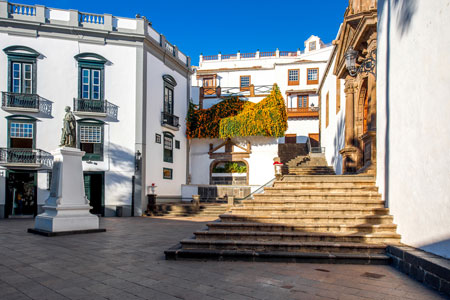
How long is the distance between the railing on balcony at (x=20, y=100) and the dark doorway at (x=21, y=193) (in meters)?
3.21

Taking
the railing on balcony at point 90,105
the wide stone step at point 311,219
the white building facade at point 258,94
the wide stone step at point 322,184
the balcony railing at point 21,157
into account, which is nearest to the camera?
the wide stone step at point 311,219

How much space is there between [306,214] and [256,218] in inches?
44.2

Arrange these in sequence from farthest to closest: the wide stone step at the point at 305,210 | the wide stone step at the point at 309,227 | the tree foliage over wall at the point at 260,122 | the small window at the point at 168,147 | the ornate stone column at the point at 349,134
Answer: the tree foliage over wall at the point at 260,122 < the small window at the point at 168,147 < the ornate stone column at the point at 349,134 < the wide stone step at the point at 305,210 < the wide stone step at the point at 309,227

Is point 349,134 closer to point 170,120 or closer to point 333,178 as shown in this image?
point 333,178

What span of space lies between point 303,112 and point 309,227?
2295 cm

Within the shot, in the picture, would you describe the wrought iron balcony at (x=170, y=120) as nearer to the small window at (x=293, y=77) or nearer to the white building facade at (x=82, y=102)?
the white building facade at (x=82, y=102)

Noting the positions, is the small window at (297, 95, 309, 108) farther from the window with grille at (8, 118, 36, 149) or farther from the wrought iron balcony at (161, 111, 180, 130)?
the window with grille at (8, 118, 36, 149)

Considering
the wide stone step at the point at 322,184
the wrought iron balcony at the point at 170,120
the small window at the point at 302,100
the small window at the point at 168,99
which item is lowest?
the wide stone step at the point at 322,184

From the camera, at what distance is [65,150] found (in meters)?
10.5

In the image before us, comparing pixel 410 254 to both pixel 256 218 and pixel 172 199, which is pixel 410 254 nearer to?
pixel 256 218

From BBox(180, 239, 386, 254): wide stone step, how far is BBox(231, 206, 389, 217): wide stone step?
1.08 meters

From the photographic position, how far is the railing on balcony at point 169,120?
2042 centimetres

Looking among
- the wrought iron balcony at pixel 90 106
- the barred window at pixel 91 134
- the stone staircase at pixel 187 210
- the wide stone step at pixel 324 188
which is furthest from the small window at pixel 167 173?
the wide stone step at pixel 324 188

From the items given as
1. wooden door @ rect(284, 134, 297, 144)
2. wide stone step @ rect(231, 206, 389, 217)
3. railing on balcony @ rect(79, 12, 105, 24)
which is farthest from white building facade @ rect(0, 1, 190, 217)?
wooden door @ rect(284, 134, 297, 144)
